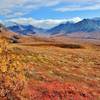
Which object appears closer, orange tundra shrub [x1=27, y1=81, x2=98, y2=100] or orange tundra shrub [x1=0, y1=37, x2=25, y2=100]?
orange tundra shrub [x1=0, y1=37, x2=25, y2=100]

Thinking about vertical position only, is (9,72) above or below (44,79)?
above

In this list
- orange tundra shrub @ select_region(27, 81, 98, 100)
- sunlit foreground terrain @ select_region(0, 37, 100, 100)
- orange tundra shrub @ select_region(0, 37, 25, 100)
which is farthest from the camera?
orange tundra shrub @ select_region(27, 81, 98, 100)

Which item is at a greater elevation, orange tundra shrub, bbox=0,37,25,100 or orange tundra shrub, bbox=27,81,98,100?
orange tundra shrub, bbox=0,37,25,100

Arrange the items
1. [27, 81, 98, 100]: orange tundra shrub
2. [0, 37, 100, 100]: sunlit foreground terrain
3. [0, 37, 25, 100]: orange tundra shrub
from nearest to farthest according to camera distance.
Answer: [0, 37, 25, 100]: orange tundra shrub < [0, 37, 100, 100]: sunlit foreground terrain < [27, 81, 98, 100]: orange tundra shrub

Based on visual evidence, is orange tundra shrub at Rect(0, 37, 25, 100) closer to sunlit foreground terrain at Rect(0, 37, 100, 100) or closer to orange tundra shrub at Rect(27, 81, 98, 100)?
sunlit foreground terrain at Rect(0, 37, 100, 100)

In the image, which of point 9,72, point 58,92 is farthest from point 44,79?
point 9,72

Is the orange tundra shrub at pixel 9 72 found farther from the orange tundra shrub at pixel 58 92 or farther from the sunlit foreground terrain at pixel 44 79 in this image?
the orange tundra shrub at pixel 58 92

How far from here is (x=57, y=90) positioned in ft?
144

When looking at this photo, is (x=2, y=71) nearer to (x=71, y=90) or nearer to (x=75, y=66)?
(x=71, y=90)

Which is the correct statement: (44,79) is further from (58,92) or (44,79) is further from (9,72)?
(9,72)

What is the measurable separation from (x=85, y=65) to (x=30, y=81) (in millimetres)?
25146

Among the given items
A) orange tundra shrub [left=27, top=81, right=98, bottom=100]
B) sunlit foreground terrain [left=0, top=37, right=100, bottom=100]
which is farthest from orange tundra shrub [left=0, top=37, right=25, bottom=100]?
orange tundra shrub [left=27, top=81, right=98, bottom=100]

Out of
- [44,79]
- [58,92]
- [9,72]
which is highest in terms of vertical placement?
[9,72]

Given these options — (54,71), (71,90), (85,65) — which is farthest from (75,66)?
(71,90)
